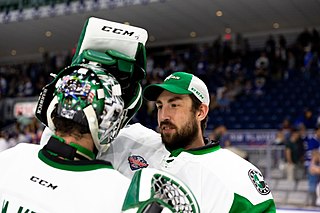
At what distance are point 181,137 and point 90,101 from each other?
0.87 metres

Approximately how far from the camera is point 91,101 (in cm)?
119

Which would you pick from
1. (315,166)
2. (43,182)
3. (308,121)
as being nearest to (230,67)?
(308,121)

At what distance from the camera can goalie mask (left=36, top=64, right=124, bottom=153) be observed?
1191 mm

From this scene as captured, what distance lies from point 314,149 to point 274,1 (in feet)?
23.3

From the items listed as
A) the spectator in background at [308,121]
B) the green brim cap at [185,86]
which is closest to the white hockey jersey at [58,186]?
the green brim cap at [185,86]

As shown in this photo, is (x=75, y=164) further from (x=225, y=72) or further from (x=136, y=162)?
(x=225, y=72)

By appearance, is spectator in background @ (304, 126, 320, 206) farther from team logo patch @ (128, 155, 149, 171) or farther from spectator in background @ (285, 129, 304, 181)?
team logo patch @ (128, 155, 149, 171)

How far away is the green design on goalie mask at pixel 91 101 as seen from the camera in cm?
119

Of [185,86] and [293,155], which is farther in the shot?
[293,155]

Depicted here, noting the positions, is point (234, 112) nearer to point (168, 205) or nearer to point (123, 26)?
point (123, 26)

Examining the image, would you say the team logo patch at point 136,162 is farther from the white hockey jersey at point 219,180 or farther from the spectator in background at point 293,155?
the spectator in background at point 293,155

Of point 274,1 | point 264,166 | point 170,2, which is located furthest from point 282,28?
point 264,166

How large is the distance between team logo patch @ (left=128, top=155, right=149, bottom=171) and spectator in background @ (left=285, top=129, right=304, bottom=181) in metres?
4.92

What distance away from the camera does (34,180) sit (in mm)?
1119
